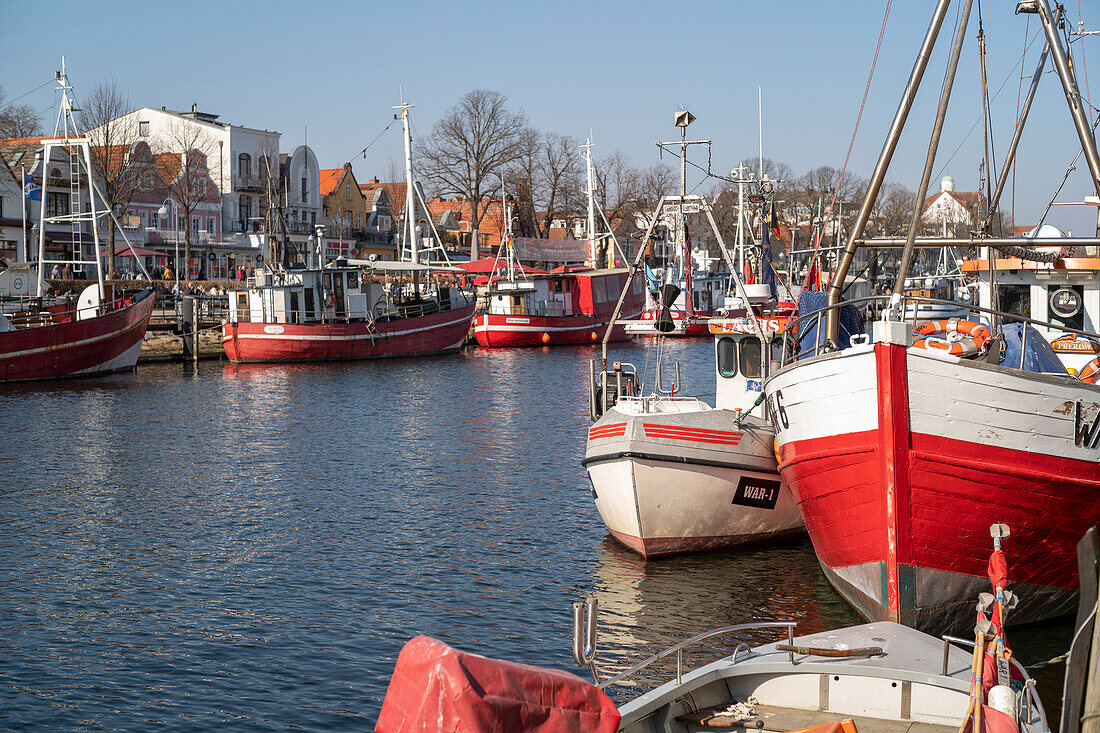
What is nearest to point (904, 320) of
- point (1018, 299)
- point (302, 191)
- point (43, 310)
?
point (1018, 299)

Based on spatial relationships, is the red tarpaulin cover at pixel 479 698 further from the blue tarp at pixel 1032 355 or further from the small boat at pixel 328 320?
the small boat at pixel 328 320

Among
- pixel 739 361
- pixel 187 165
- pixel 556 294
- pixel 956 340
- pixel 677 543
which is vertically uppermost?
pixel 187 165

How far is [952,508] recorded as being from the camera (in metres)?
11.3

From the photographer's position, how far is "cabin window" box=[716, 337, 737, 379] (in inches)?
703

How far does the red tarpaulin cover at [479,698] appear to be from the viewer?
5.87m

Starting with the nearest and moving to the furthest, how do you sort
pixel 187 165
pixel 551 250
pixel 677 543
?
pixel 677 543, pixel 187 165, pixel 551 250

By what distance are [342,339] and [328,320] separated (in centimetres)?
138

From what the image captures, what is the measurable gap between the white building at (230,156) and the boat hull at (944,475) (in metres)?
74.1

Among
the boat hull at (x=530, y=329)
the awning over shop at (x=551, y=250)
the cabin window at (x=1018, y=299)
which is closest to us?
the cabin window at (x=1018, y=299)

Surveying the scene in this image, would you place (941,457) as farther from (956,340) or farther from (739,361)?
(739,361)

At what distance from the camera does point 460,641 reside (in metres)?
12.4

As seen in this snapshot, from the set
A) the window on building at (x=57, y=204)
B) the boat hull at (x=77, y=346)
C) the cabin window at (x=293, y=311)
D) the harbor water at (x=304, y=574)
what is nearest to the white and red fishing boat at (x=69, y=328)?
the boat hull at (x=77, y=346)

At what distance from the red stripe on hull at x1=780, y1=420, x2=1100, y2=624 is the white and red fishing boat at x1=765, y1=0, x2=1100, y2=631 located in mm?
15

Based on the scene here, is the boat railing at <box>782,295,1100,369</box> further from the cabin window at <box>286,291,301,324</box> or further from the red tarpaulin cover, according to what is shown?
the cabin window at <box>286,291,301,324</box>
